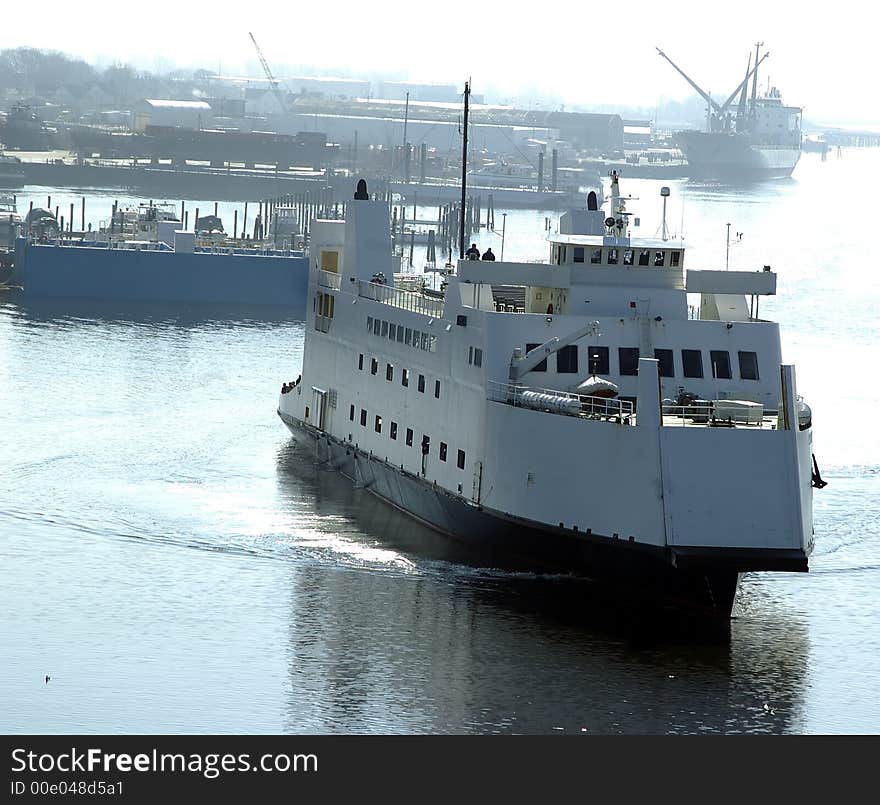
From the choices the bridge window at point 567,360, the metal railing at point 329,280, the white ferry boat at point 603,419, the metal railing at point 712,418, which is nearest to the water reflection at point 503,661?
the white ferry boat at point 603,419

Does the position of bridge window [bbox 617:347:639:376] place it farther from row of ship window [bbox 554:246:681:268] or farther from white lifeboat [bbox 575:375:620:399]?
row of ship window [bbox 554:246:681:268]

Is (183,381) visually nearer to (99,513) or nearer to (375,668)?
(99,513)

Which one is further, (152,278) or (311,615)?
(152,278)

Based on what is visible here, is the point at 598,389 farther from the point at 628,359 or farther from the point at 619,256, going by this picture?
the point at 619,256

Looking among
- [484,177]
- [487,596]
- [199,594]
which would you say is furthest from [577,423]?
[484,177]

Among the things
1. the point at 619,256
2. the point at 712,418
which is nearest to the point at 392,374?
the point at 619,256

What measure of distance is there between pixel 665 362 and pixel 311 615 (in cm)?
875

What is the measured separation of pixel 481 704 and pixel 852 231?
13686 cm

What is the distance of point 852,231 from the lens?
158250mm

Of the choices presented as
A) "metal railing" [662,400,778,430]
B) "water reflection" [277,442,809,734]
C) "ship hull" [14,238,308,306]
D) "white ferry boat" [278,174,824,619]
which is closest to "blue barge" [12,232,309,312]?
"ship hull" [14,238,308,306]

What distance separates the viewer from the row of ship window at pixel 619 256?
3584 cm

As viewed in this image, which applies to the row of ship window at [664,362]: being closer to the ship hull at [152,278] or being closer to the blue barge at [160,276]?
the ship hull at [152,278]

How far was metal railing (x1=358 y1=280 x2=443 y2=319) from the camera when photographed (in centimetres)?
3841

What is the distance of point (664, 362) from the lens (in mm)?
34094
